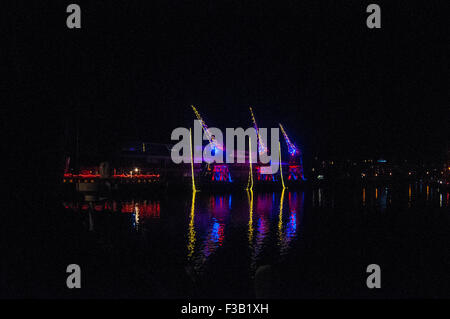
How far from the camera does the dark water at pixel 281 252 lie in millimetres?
9367

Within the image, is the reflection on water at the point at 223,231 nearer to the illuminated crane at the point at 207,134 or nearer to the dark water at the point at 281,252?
the dark water at the point at 281,252

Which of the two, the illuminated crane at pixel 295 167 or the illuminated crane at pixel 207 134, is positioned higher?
the illuminated crane at pixel 207 134

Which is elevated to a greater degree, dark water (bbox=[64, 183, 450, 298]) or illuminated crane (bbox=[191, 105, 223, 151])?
illuminated crane (bbox=[191, 105, 223, 151])

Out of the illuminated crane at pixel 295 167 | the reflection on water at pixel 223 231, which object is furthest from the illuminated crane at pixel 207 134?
the reflection on water at pixel 223 231

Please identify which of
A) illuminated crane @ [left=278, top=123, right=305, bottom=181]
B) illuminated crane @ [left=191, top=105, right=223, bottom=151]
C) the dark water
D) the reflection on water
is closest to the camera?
the dark water

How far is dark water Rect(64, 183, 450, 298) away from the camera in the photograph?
369 inches

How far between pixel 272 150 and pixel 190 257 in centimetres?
7094

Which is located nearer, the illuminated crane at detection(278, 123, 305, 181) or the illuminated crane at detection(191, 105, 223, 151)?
the illuminated crane at detection(191, 105, 223, 151)

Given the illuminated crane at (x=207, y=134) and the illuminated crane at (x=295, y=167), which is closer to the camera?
the illuminated crane at (x=207, y=134)

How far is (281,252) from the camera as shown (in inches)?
544

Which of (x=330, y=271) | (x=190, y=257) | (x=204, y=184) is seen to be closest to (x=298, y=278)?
(x=330, y=271)

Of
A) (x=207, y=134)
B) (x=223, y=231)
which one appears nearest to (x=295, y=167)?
(x=207, y=134)

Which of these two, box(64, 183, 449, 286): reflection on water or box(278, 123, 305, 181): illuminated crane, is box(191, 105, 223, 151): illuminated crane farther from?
box(64, 183, 449, 286): reflection on water

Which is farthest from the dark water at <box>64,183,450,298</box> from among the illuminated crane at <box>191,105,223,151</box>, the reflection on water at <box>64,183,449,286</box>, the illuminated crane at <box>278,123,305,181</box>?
the illuminated crane at <box>278,123,305,181</box>
